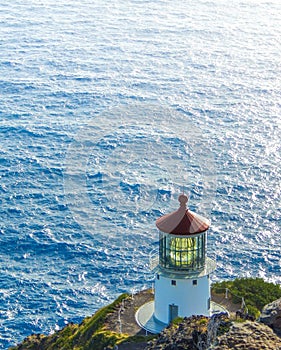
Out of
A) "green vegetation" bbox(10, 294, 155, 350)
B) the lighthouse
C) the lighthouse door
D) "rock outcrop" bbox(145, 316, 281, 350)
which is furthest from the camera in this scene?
the lighthouse door

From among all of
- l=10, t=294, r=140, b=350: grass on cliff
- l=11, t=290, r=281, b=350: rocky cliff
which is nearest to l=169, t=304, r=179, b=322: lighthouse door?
l=11, t=290, r=281, b=350: rocky cliff

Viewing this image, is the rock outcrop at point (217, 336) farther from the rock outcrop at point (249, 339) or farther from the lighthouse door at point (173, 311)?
the lighthouse door at point (173, 311)

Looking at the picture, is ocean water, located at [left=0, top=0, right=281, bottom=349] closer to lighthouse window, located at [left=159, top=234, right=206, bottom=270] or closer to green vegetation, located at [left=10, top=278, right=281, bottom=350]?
green vegetation, located at [left=10, top=278, right=281, bottom=350]

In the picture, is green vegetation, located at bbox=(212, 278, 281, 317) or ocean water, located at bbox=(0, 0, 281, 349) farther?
ocean water, located at bbox=(0, 0, 281, 349)

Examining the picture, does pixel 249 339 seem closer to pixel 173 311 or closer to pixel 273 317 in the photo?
pixel 273 317

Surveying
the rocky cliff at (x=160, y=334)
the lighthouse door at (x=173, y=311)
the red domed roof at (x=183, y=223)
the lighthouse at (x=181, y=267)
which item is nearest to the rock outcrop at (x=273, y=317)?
the rocky cliff at (x=160, y=334)

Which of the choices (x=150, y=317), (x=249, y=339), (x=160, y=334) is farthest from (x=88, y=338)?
(x=249, y=339)

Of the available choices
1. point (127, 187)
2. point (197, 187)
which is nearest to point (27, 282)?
point (127, 187)
